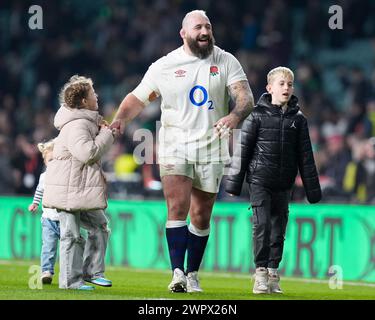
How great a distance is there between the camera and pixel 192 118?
11383 mm

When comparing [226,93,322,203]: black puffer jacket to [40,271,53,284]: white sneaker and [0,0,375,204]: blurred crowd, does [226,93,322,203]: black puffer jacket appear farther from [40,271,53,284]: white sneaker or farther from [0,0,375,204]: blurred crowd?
[0,0,375,204]: blurred crowd

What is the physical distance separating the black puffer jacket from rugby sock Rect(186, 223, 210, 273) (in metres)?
0.52

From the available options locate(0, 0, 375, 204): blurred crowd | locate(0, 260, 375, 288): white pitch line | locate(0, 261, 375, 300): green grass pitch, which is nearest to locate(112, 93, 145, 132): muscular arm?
locate(0, 261, 375, 300): green grass pitch

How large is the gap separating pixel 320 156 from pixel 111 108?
17.7ft

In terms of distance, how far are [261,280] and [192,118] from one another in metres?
1.64

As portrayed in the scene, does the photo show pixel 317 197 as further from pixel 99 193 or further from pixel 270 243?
pixel 99 193

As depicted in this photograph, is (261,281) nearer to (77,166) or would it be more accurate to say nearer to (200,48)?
(77,166)
